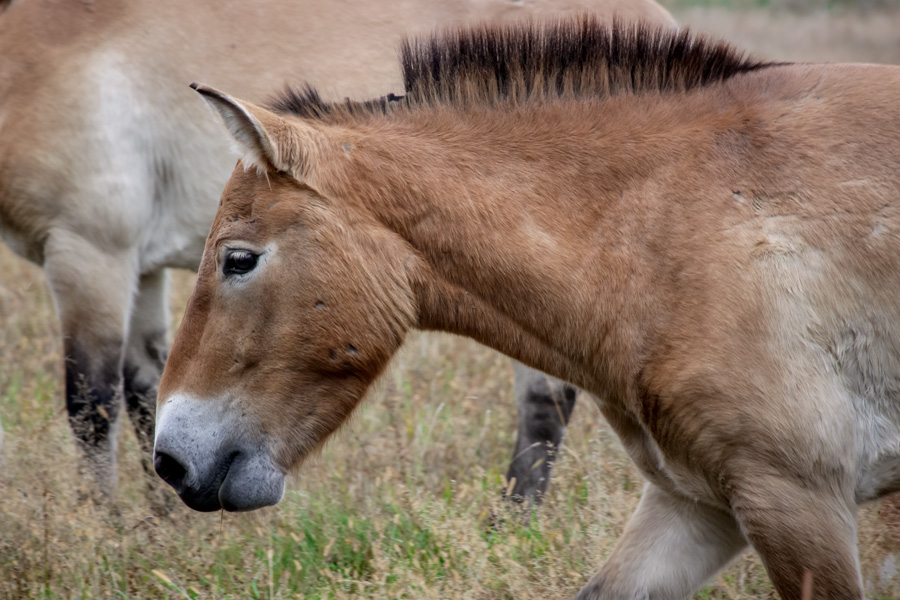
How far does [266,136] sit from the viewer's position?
8.25ft

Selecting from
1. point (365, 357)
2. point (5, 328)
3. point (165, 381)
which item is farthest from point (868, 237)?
point (5, 328)

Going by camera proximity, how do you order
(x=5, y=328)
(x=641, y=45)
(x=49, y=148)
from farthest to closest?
1. (x=5, y=328)
2. (x=49, y=148)
3. (x=641, y=45)

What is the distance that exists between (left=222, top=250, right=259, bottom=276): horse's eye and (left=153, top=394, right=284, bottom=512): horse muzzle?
14.6 inches

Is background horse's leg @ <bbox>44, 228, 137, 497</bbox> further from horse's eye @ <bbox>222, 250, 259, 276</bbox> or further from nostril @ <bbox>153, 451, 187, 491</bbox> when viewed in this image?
horse's eye @ <bbox>222, 250, 259, 276</bbox>

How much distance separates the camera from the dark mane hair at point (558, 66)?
9.25 feet

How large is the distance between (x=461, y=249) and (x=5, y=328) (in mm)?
4395

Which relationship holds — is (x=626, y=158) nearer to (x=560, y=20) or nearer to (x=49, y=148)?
(x=560, y=20)

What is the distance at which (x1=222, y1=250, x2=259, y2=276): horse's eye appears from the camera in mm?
2654

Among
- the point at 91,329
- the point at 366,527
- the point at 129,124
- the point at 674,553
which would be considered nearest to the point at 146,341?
the point at 91,329

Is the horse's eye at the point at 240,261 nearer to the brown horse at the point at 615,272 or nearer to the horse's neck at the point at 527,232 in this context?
the brown horse at the point at 615,272

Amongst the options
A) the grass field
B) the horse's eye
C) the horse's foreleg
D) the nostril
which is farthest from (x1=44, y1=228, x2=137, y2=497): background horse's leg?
the horse's foreleg

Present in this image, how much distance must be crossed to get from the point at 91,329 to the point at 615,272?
2710 millimetres

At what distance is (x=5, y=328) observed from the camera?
6.07m

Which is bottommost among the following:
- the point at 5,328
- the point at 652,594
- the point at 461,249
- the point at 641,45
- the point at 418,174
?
the point at 5,328
